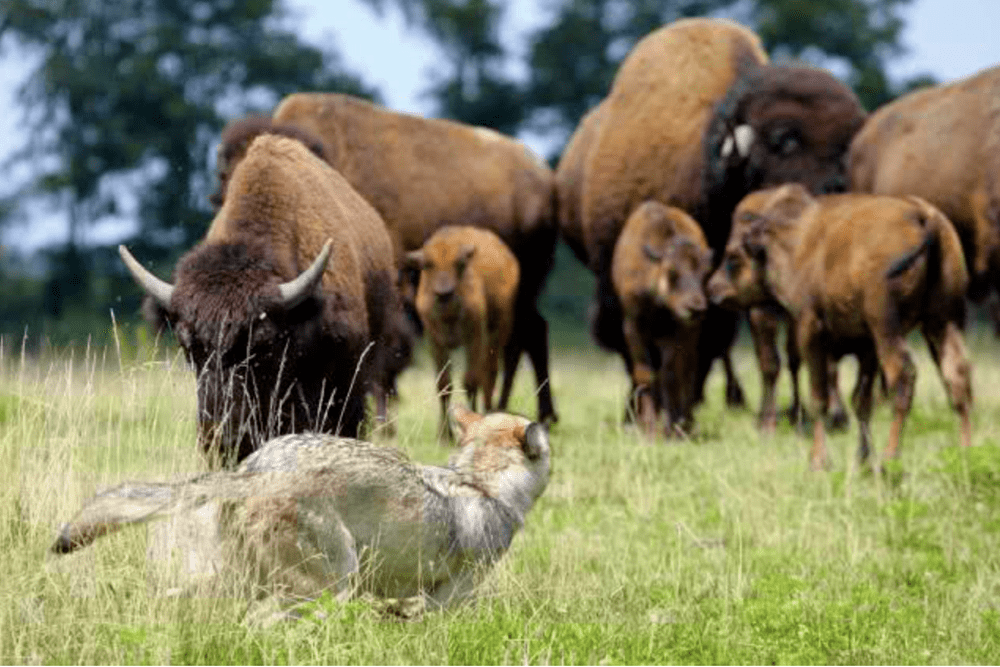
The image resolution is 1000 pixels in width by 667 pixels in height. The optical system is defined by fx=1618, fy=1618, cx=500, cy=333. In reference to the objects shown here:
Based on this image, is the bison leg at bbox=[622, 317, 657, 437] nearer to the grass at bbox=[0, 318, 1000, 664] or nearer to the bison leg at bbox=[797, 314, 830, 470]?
the grass at bbox=[0, 318, 1000, 664]

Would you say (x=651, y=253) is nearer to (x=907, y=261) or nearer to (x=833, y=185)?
(x=833, y=185)

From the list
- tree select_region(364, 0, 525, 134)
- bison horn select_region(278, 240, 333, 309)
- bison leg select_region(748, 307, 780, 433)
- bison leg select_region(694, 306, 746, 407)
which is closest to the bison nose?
bison leg select_region(748, 307, 780, 433)

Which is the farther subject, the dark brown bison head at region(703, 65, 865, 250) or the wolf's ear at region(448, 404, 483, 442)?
the dark brown bison head at region(703, 65, 865, 250)

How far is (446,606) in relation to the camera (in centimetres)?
606

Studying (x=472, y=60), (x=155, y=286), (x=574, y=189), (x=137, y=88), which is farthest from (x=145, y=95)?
(x=155, y=286)

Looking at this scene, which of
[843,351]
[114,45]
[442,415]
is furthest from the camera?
[114,45]

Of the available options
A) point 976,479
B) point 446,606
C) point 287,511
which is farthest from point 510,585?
point 976,479

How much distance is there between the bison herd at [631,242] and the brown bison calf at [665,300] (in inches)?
0.8

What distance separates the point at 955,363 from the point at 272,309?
18.9ft

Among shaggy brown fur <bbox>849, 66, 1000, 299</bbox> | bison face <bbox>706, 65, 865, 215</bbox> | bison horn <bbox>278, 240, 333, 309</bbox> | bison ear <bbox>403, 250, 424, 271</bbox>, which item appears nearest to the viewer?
bison horn <bbox>278, 240, 333, 309</bbox>

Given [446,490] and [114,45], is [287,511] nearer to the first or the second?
[446,490]

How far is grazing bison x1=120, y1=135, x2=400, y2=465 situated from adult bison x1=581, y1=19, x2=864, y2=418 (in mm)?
6526

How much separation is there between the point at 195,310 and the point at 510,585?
1.87m

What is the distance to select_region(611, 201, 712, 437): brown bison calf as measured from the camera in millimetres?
12438
